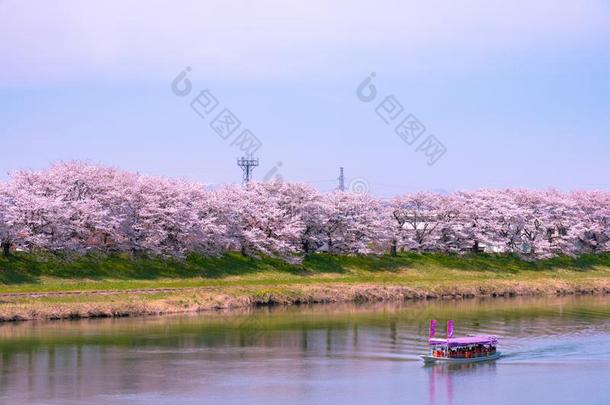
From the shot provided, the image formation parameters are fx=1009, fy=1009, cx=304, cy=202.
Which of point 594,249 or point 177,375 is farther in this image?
point 594,249

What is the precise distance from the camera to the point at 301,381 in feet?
113

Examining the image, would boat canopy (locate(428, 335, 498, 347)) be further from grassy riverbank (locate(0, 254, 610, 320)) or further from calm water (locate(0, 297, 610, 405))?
grassy riverbank (locate(0, 254, 610, 320))

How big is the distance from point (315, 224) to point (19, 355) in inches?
1622

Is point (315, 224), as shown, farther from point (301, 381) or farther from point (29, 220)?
point (301, 381)

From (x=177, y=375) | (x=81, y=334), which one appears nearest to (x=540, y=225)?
(x=81, y=334)

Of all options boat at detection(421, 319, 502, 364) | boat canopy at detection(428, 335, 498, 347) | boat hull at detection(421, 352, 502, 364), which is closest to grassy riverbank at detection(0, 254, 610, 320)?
boat canopy at detection(428, 335, 498, 347)

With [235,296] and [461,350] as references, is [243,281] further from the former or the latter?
[461,350]

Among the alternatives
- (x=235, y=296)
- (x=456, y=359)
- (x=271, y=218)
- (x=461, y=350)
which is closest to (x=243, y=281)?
(x=235, y=296)

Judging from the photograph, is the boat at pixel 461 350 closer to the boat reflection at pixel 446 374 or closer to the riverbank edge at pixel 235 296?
the boat reflection at pixel 446 374

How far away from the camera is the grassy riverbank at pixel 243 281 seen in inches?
2106

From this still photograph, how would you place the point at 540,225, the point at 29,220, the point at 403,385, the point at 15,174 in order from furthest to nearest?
the point at 540,225 → the point at 15,174 → the point at 29,220 → the point at 403,385

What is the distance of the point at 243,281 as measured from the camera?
65375 mm

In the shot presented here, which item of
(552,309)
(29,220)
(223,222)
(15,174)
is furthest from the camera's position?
(223,222)

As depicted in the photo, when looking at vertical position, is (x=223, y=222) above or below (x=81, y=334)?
above
